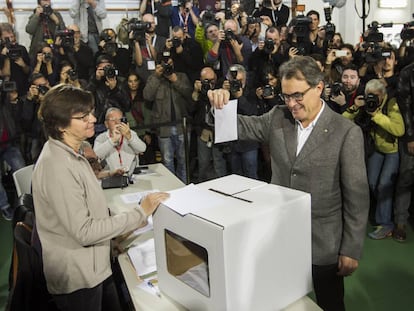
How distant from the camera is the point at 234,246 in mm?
1029

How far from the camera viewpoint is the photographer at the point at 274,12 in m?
4.94

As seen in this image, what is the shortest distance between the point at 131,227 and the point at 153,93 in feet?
8.67

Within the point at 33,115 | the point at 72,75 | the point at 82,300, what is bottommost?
the point at 82,300

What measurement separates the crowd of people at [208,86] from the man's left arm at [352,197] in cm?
163

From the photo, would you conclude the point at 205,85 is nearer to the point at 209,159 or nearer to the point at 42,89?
the point at 209,159

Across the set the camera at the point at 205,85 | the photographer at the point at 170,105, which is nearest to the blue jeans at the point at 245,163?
the photographer at the point at 170,105

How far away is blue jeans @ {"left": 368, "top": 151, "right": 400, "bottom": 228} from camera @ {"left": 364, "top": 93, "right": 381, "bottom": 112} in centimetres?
41

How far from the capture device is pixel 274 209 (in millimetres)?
1099

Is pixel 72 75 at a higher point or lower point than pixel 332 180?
higher

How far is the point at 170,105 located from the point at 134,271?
8.22 feet

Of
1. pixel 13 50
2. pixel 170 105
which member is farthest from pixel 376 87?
pixel 13 50

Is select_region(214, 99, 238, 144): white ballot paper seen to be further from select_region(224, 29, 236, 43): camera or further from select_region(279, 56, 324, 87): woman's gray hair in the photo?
select_region(224, 29, 236, 43): camera

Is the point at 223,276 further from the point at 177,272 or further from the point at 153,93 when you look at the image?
the point at 153,93

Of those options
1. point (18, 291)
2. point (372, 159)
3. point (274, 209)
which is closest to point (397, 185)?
point (372, 159)
